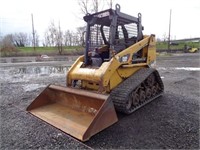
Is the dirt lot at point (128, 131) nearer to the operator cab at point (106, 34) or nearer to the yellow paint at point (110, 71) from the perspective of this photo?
the yellow paint at point (110, 71)

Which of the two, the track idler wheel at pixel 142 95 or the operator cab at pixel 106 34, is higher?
the operator cab at pixel 106 34

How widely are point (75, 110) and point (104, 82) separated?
851 millimetres

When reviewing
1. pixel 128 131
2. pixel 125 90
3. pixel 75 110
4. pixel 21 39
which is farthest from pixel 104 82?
pixel 21 39

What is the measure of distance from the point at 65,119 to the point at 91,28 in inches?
99.1

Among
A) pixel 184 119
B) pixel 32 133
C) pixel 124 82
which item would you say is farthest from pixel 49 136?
pixel 184 119

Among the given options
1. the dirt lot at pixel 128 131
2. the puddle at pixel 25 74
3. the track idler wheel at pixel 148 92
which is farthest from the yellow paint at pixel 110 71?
the puddle at pixel 25 74

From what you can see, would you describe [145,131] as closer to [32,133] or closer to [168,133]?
[168,133]

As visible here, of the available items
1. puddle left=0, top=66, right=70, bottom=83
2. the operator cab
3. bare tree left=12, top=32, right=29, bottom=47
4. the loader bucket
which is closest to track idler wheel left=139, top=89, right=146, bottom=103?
the operator cab

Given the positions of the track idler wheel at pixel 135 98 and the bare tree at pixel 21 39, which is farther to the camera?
the bare tree at pixel 21 39

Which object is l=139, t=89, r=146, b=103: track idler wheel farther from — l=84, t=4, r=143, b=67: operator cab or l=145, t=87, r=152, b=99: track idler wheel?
l=84, t=4, r=143, b=67: operator cab

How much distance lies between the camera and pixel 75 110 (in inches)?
162

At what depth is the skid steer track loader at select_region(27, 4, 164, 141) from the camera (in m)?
3.51

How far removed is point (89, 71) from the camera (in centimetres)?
429

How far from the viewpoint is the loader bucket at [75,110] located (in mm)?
3125
